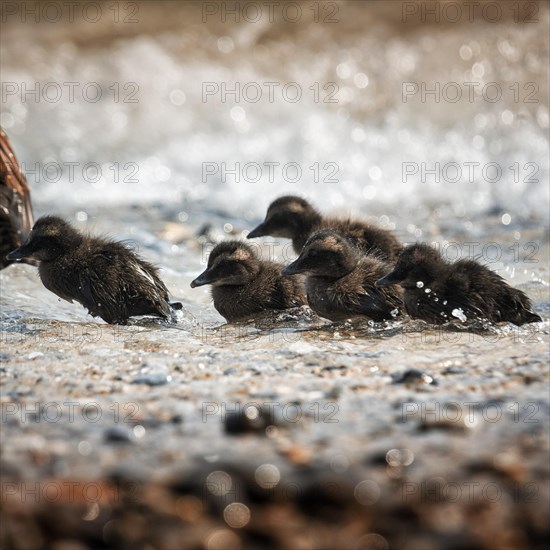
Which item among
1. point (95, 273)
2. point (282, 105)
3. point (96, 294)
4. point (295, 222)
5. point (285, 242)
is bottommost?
point (285, 242)

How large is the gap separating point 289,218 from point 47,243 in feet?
6.59

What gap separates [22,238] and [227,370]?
3.02 m

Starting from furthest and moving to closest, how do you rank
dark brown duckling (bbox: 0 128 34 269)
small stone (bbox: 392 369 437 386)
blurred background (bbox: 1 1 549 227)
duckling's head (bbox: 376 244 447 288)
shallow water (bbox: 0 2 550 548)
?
blurred background (bbox: 1 1 549 227) → dark brown duckling (bbox: 0 128 34 269) → duckling's head (bbox: 376 244 447 288) → small stone (bbox: 392 369 437 386) → shallow water (bbox: 0 2 550 548)

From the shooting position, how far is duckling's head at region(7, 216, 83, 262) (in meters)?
5.66

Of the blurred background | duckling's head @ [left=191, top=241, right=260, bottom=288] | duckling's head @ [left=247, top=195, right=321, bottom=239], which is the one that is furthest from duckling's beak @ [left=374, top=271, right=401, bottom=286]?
the blurred background

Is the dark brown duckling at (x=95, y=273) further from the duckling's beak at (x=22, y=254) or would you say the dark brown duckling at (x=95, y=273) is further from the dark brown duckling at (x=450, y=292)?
the dark brown duckling at (x=450, y=292)

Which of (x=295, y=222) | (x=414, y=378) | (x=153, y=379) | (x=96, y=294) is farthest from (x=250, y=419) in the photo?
(x=295, y=222)

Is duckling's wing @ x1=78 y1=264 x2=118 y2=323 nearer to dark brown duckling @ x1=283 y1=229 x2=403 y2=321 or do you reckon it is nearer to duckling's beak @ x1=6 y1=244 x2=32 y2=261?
duckling's beak @ x1=6 y1=244 x2=32 y2=261

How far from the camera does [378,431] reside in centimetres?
318

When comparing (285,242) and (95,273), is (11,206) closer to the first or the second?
(95,273)

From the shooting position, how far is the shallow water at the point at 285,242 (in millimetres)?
2975

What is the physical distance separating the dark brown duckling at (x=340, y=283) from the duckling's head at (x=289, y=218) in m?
1.33

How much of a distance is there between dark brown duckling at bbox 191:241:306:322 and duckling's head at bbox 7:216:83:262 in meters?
0.83

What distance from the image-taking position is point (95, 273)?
5547mm
